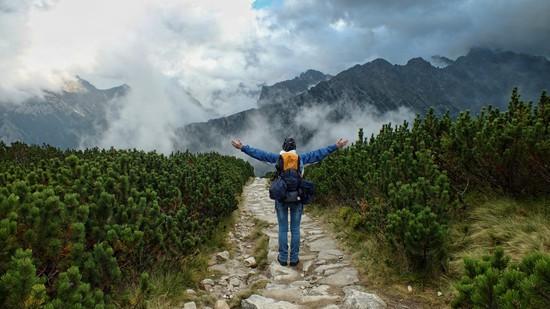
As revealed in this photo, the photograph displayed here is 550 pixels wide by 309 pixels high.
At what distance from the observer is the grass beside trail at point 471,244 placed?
5191mm

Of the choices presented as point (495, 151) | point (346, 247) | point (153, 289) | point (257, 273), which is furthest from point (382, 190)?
point (153, 289)

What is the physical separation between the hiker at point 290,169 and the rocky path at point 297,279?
341 mm

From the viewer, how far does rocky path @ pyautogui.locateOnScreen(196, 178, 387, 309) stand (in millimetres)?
5406

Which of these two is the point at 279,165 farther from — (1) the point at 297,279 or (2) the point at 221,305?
(2) the point at 221,305

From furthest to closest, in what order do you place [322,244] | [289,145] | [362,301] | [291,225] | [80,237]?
[322,244] < [291,225] < [289,145] < [362,301] < [80,237]

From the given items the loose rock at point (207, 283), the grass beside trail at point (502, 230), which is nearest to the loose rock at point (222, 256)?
the loose rock at point (207, 283)

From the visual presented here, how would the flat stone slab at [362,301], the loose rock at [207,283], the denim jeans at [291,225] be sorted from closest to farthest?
the flat stone slab at [362,301] → the loose rock at [207,283] → the denim jeans at [291,225]

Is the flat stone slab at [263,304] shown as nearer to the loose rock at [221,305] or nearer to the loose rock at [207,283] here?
the loose rock at [221,305]

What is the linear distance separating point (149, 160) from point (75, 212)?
6.26 m

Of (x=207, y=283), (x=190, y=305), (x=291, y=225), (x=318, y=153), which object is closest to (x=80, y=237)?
(x=190, y=305)

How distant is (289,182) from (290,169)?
22 centimetres

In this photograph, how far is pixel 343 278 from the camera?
640 cm

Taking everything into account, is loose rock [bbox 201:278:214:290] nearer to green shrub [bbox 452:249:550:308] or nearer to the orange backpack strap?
the orange backpack strap

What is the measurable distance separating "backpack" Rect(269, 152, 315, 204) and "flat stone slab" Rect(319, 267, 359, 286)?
4.58 feet
